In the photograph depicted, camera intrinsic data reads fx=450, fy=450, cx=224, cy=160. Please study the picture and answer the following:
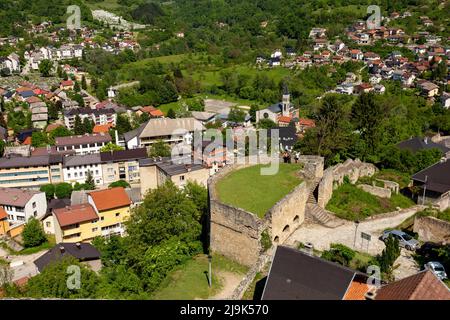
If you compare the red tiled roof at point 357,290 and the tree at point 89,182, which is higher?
the red tiled roof at point 357,290

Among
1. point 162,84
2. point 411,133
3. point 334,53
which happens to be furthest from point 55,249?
point 334,53

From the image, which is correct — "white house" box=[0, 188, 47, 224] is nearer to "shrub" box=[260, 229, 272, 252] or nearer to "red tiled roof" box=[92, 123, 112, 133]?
"red tiled roof" box=[92, 123, 112, 133]

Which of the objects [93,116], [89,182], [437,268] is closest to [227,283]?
[437,268]

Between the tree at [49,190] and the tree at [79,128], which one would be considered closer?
the tree at [49,190]

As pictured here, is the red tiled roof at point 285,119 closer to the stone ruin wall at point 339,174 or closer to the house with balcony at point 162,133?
the house with balcony at point 162,133

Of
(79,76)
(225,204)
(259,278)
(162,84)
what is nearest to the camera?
(259,278)

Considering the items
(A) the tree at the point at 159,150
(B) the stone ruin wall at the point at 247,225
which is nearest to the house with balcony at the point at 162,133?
(A) the tree at the point at 159,150
